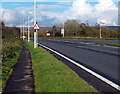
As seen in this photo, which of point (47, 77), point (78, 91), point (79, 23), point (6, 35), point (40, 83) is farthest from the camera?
point (79, 23)

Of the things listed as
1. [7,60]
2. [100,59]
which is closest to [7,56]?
[7,60]

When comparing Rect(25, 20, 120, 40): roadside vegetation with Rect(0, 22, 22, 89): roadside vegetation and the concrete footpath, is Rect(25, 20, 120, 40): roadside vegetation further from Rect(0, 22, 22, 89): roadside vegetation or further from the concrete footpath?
the concrete footpath

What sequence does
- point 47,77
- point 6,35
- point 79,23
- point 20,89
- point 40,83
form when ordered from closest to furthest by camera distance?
1. point 20,89
2. point 40,83
3. point 47,77
4. point 6,35
5. point 79,23

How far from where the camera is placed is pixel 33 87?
8883mm

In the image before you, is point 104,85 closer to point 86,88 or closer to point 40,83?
point 86,88

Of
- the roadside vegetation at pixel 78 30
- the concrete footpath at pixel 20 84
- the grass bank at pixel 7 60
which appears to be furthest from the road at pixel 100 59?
the roadside vegetation at pixel 78 30

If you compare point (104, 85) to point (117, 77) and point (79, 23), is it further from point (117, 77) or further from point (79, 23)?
point (79, 23)

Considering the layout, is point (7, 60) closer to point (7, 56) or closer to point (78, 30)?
point (7, 56)

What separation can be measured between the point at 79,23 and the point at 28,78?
390 ft

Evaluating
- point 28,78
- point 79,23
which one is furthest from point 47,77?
point 79,23

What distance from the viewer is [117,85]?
30.8ft

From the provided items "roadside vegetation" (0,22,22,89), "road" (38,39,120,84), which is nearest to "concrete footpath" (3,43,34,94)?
"roadside vegetation" (0,22,22,89)

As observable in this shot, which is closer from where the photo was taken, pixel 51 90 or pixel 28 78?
pixel 51 90

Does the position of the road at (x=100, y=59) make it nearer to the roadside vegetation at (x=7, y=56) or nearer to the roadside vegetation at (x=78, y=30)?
the roadside vegetation at (x=7, y=56)
